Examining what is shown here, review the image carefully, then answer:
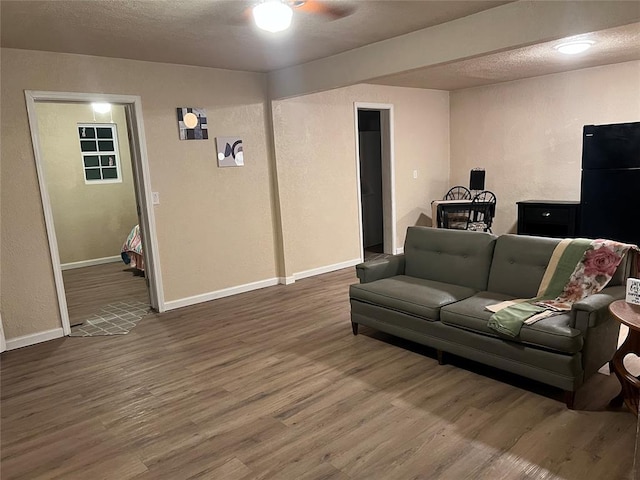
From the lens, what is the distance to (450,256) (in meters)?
3.62

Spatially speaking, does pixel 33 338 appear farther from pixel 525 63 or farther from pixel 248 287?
pixel 525 63

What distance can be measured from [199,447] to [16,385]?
174 centimetres

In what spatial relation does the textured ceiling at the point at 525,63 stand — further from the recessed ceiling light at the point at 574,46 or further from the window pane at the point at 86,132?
the window pane at the point at 86,132

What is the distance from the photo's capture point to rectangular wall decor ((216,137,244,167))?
15.9 ft

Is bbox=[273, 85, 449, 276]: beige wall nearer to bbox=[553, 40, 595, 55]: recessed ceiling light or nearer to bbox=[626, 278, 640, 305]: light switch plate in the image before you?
bbox=[553, 40, 595, 55]: recessed ceiling light

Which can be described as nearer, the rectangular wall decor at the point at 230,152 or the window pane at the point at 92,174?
the rectangular wall decor at the point at 230,152

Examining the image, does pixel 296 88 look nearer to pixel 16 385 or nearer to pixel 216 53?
pixel 216 53

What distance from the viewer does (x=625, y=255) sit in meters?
2.80

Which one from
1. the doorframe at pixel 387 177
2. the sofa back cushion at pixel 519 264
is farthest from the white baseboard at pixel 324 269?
the sofa back cushion at pixel 519 264

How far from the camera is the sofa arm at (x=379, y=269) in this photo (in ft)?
12.3

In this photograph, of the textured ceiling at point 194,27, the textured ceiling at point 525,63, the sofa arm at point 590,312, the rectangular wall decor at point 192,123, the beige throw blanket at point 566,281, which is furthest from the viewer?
the rectangular wall decor at point 192,123

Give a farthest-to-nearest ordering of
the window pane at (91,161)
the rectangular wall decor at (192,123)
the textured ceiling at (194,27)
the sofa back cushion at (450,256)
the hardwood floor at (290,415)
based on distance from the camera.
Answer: the window pane at (91,161) → the rectangular wall decor at (192,123) → the sofa back cushion at (450,256) → the textured ceiling at (194,27) → the hardwood floor at (290,415)

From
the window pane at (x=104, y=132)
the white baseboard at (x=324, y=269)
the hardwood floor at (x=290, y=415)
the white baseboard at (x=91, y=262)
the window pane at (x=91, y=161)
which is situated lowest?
the hardwood floor at (x=290, y=415)

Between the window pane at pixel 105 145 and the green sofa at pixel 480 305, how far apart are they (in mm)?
5454
